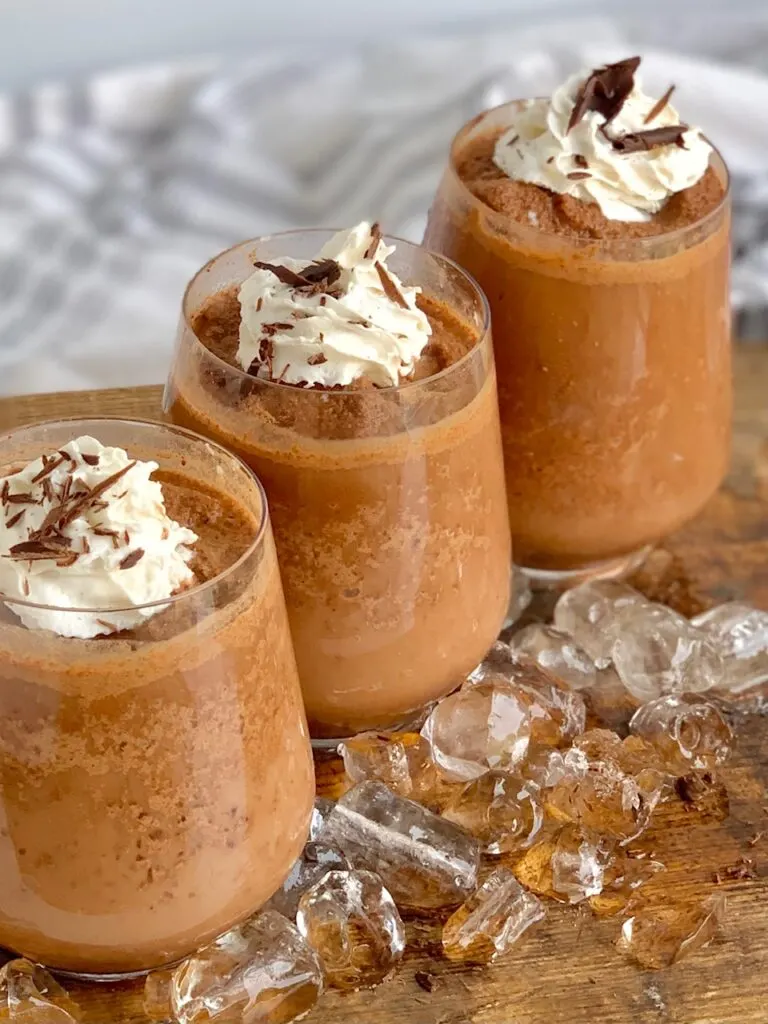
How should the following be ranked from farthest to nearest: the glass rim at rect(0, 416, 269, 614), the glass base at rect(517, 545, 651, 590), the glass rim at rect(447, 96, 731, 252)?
the glass base at rect(517, 545, 651, 590) → the glass rim at rect(447, 96, 731, 252) → the glass rim at rect(0, 416, 269, 614)

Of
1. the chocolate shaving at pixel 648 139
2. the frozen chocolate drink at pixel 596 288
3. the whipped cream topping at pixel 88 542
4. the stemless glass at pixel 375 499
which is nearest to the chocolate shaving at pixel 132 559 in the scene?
the whipped cream topping at pixel 88 542

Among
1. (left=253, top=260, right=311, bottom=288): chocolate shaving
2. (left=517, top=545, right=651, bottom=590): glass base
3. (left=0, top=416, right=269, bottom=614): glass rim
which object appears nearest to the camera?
(left=0, top=416, right=269, bottom=614): glass rim

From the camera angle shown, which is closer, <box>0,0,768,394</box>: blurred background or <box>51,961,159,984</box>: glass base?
<box>51,961,159,984</box>: glass base

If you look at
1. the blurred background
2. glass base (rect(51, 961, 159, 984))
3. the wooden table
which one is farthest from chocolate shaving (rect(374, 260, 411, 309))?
the blurred background

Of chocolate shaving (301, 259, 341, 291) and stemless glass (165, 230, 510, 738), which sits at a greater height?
chocolate shaving (301, 259, 341, 291)

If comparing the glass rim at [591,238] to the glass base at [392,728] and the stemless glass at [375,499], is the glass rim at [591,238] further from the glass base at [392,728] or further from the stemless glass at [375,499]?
the glass base at [392,728]

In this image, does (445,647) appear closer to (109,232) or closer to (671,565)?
(671,565)

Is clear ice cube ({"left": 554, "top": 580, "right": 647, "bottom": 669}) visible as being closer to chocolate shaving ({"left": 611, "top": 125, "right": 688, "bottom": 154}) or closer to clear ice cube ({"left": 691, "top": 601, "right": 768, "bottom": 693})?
clear ice cube ({"left": 691, "top": 601, "right": 768, "bottom": 693})
